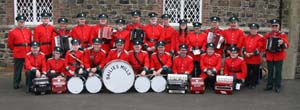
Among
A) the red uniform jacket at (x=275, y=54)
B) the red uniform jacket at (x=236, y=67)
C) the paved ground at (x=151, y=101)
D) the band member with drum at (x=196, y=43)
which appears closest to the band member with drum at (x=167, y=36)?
the band member with drum at (x=196, y=43)

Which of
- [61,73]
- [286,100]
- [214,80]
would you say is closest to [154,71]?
[214,80]

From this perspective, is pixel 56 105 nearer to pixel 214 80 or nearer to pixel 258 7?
pixel 214 80

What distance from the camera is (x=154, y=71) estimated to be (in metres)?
11.4

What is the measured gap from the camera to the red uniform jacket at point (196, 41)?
38.8ft

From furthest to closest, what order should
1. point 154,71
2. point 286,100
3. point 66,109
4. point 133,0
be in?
point 133,0
point 154,71
point 286,100
point 66,109

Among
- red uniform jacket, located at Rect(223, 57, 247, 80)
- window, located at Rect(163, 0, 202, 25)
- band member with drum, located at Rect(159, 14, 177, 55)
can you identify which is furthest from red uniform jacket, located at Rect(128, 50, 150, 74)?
window, located at Rect(163, 0, 202, 25)

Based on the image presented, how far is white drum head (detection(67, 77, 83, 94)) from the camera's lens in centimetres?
1080

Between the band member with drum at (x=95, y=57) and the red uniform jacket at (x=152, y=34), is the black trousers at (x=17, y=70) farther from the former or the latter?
the red uniform jacket at (x=152, y=34)

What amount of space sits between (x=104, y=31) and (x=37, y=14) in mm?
4599

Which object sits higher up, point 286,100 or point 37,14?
point 37,14

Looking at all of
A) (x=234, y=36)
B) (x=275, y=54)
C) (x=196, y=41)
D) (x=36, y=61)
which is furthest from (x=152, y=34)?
(x=275, y=54)

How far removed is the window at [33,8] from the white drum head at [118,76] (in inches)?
217

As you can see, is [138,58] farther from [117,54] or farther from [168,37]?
[168,37]

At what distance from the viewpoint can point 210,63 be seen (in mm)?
11516
